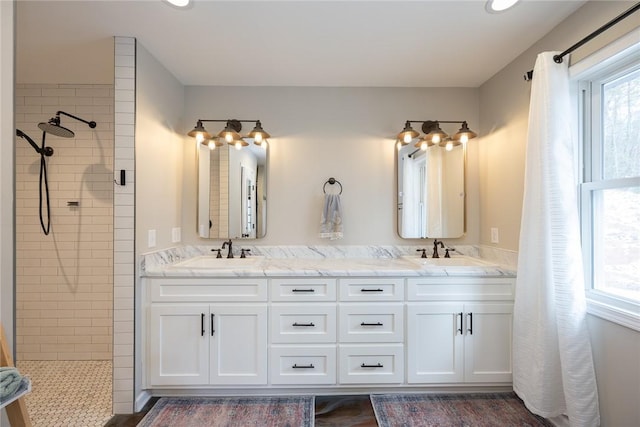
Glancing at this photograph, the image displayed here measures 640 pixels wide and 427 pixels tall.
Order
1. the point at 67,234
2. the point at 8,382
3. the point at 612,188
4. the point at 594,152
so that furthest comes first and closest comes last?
the point at 67,234, the point at 594,152, the point at 612,188, the point at 8,382

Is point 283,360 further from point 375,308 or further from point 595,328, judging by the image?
point 595,328

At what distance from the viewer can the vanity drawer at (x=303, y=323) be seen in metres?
2.02

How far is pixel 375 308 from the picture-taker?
2.03 m

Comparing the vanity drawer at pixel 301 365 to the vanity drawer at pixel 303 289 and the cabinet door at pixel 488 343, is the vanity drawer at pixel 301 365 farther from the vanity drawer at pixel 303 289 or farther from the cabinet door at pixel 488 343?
the cabinet door at pixel 488 343

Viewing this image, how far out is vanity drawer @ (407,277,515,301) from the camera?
204cm

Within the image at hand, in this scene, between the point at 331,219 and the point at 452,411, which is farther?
the point at 331,219

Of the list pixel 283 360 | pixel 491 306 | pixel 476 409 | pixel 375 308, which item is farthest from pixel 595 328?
pixel 283 360

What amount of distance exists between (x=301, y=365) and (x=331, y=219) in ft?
3.63

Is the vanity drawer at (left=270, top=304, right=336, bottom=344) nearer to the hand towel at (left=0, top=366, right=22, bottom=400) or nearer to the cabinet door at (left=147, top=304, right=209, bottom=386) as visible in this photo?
the cabinet door at (left=147, top=304, right=209, bottom=386)

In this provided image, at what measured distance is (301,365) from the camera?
79.3 inches

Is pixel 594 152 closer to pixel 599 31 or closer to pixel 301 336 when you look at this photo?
pixel 599 31

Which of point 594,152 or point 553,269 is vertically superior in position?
point 594,152

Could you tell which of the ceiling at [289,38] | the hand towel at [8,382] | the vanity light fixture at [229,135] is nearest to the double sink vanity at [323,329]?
the hand towel at [8,382]

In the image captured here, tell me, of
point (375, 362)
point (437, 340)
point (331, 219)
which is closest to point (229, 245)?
point (331, 219)
